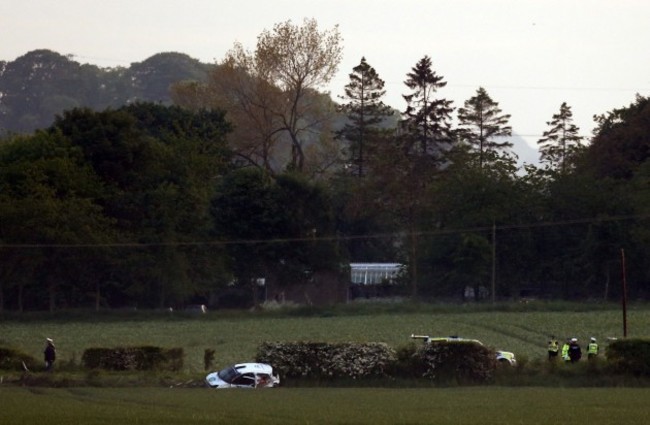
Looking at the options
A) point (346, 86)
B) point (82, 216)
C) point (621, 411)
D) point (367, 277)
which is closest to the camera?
point (621, 411)

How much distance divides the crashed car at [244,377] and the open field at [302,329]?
6.31 m

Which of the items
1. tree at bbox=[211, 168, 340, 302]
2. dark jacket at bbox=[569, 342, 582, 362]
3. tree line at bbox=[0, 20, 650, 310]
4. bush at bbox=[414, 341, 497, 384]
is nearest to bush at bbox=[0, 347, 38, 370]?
bush at bbox=[414, 341, 497, 384]

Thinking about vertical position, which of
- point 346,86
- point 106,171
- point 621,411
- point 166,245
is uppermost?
point 346,86

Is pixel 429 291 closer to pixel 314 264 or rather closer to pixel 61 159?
pixel 314 264

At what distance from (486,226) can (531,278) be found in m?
5.28

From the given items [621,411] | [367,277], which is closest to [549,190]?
[367,277]

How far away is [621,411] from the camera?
1134 inches

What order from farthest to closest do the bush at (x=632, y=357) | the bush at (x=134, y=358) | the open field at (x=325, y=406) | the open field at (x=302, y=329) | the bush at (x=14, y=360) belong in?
1. the open field at (x=302, y=329)
2. the bush at (x=14, y=360)
3. the bush at (x=134, y=358)
4. the bush at (x=632, y=357)
5. the open field at (x=325, y=406)

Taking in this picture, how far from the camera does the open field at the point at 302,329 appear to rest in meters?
55.5

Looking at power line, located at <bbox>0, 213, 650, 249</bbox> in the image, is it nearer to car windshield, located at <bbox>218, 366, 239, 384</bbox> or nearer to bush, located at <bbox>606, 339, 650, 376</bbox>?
car windshield, located at <bbox>218, 366, 239, 384</bbox>

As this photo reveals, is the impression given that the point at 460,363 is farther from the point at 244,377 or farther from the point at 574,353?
the point at 244,377

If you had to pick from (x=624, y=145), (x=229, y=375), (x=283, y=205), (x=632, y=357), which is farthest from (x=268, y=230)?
(x=632, y=357)

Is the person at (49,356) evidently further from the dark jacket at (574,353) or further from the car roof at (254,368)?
the dark jacket at (574,353)

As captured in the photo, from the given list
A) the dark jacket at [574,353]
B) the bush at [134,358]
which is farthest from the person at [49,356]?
the dark jacket at [574,353]
